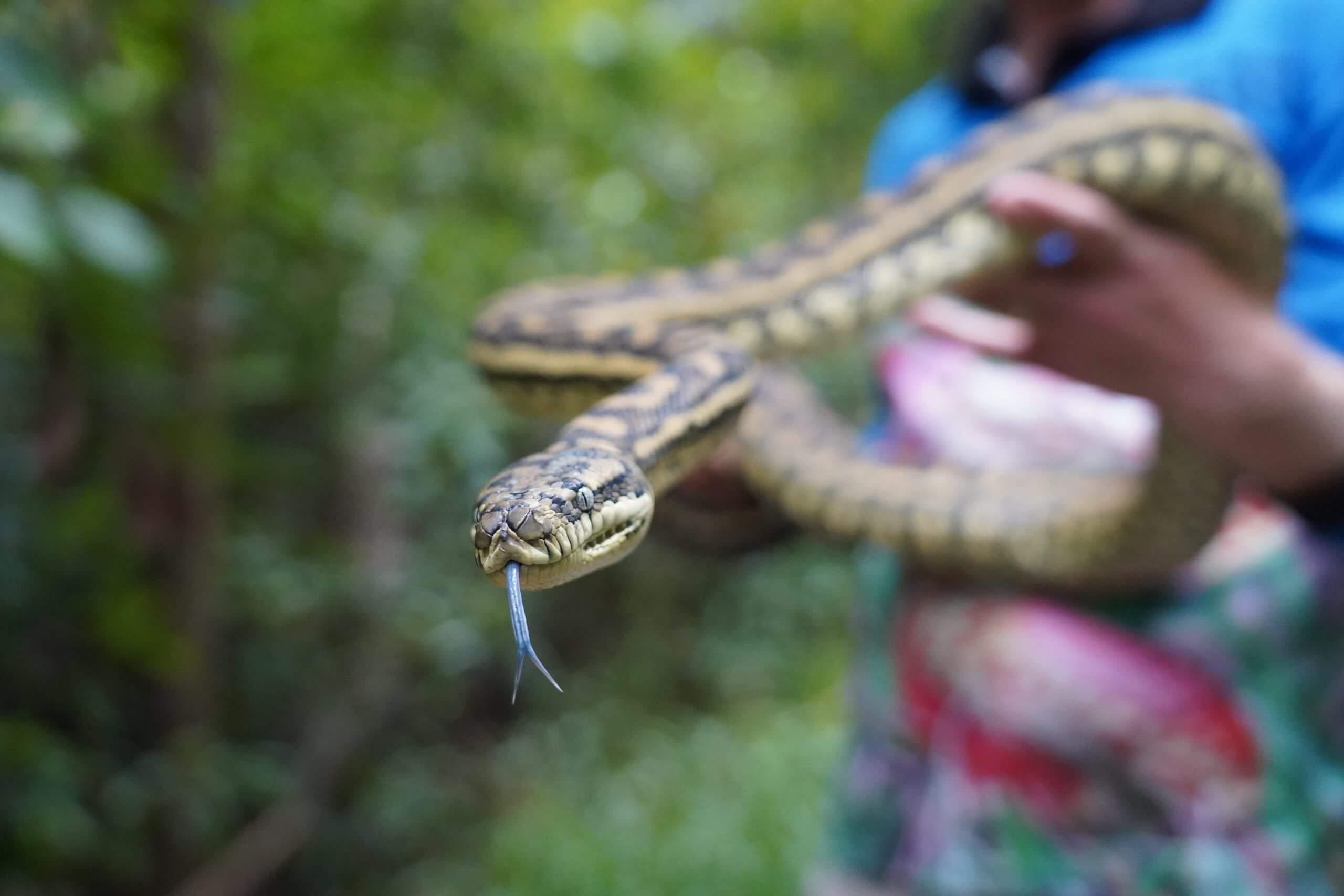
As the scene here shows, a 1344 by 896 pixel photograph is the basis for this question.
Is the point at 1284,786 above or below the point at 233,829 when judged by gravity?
above

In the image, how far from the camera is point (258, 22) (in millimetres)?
2119

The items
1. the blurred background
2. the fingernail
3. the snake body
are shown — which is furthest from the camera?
the blurred background

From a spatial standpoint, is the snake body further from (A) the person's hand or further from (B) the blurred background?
(B) the blurred background

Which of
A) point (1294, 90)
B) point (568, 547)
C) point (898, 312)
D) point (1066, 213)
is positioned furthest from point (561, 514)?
point (1294, 90)

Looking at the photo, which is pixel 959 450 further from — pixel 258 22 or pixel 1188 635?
pixel 258 22

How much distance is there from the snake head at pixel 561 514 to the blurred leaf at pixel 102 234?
22.5 inches

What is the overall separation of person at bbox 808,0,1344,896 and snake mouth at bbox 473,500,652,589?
0.81 m

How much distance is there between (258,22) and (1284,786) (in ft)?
7.80

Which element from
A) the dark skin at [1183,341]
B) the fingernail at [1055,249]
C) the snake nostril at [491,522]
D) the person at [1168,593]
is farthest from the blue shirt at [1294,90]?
the snake nostril at [491,522]

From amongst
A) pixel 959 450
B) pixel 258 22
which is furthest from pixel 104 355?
pixel 959 450

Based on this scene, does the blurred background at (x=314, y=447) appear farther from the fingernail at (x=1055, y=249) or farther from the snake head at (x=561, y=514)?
the fingernail at (x=1055, y=249)

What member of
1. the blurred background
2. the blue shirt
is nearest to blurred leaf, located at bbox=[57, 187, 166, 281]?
the blurred background

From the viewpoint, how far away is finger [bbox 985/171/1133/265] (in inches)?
56.2

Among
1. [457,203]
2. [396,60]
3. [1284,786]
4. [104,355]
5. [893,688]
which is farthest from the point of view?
[457,203]
